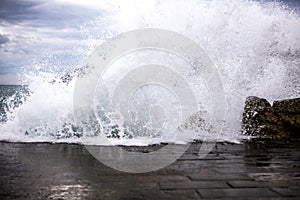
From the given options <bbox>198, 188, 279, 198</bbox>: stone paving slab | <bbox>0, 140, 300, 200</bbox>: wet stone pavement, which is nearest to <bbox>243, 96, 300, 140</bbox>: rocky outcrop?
<bbox>0, 140, 300, 200</bbox>: wet stone pavement

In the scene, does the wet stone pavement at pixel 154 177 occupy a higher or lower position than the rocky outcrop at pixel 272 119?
lower

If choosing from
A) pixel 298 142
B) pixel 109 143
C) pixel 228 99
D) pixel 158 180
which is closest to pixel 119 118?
pixel 109 143

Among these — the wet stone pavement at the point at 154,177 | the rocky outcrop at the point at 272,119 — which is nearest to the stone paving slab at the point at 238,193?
the wet stone pavement at the point at 154,177

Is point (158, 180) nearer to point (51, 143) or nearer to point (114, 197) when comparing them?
point (114, 197)

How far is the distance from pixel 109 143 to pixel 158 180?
9.56ft

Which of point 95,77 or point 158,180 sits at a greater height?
point 95,77

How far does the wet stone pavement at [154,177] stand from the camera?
3465 millimetres

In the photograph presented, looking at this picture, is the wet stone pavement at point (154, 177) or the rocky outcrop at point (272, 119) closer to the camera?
the wet stone pavement at point (154, 177)

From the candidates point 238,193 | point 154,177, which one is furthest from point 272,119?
point 238,193

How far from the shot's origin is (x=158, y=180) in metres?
3.98

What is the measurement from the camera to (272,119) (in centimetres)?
806

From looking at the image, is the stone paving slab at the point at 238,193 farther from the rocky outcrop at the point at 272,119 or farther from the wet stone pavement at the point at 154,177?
the rocky outcrop at the point at 272,119

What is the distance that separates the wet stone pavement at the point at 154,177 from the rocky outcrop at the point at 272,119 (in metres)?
1.95

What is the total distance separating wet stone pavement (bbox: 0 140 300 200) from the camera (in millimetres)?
3465
